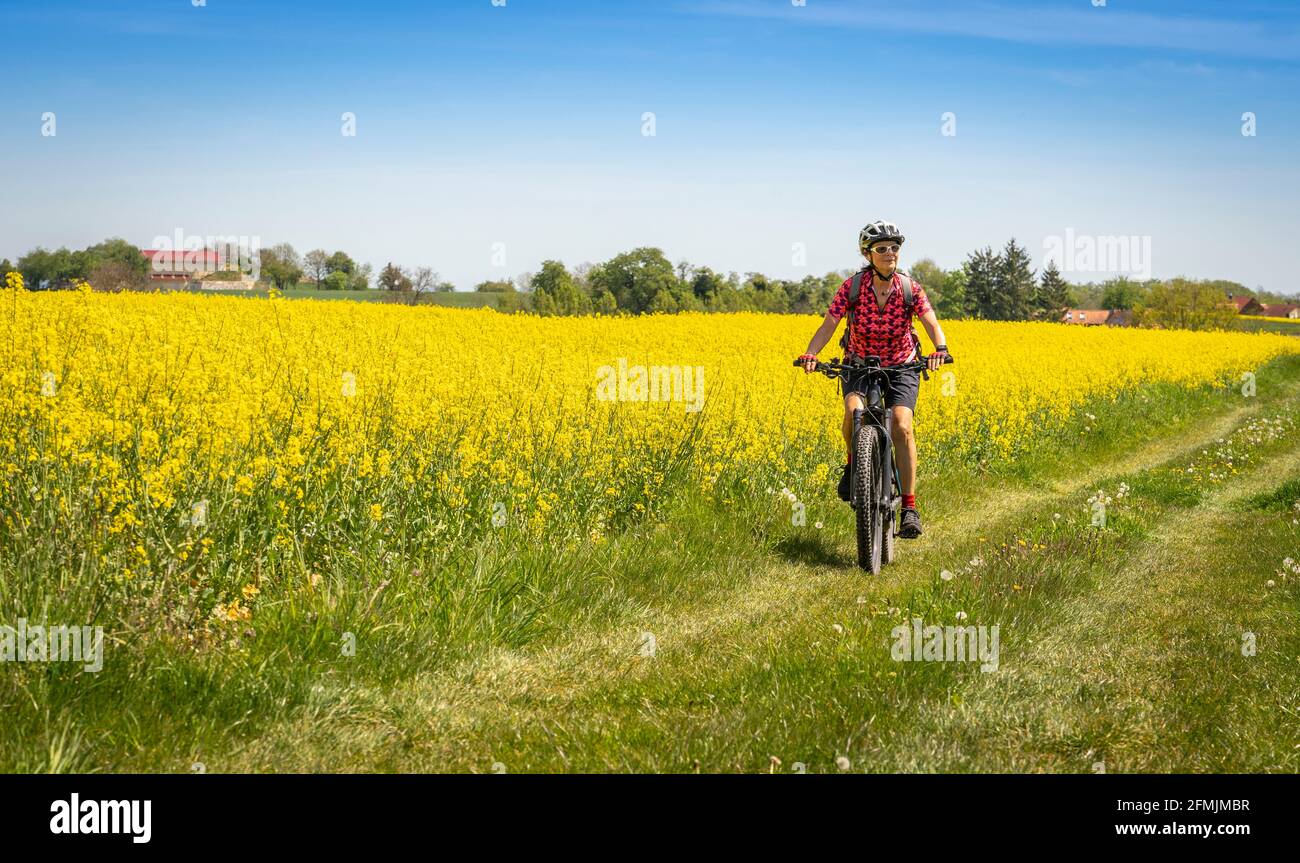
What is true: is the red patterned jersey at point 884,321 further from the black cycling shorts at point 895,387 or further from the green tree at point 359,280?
the green tree at point 359,280

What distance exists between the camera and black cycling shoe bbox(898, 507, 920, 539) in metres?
7.69

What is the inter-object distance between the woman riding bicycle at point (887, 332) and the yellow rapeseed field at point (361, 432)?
1.63m

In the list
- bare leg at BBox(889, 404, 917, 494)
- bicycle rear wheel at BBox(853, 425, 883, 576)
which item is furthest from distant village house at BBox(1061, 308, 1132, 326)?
bicycle rear wheel at BBox(853, 425, 883, 576)

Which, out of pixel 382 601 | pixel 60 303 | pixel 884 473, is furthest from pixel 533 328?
pixel 382 601

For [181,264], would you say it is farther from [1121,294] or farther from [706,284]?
[1121,294]

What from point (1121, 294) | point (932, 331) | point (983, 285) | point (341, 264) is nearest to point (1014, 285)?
point (983, 285)

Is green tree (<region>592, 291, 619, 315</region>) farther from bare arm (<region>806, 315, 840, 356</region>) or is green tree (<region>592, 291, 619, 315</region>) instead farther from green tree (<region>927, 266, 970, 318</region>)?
green tree (<region>927, 266, 970, 318</region>)

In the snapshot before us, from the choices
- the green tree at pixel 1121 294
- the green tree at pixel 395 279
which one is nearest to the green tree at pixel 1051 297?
the green tree at pixel 1121 294

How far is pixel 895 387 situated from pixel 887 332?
16.3 inches

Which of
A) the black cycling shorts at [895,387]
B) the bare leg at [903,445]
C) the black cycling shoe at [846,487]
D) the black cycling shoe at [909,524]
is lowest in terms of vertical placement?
the black cycling shoe at [909,524]

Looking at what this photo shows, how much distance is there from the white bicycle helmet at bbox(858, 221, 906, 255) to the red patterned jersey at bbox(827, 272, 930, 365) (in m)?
0.27

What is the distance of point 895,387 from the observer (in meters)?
7.59

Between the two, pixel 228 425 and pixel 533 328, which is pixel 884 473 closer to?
pixel 228 425

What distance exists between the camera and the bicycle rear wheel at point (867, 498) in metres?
7.22
